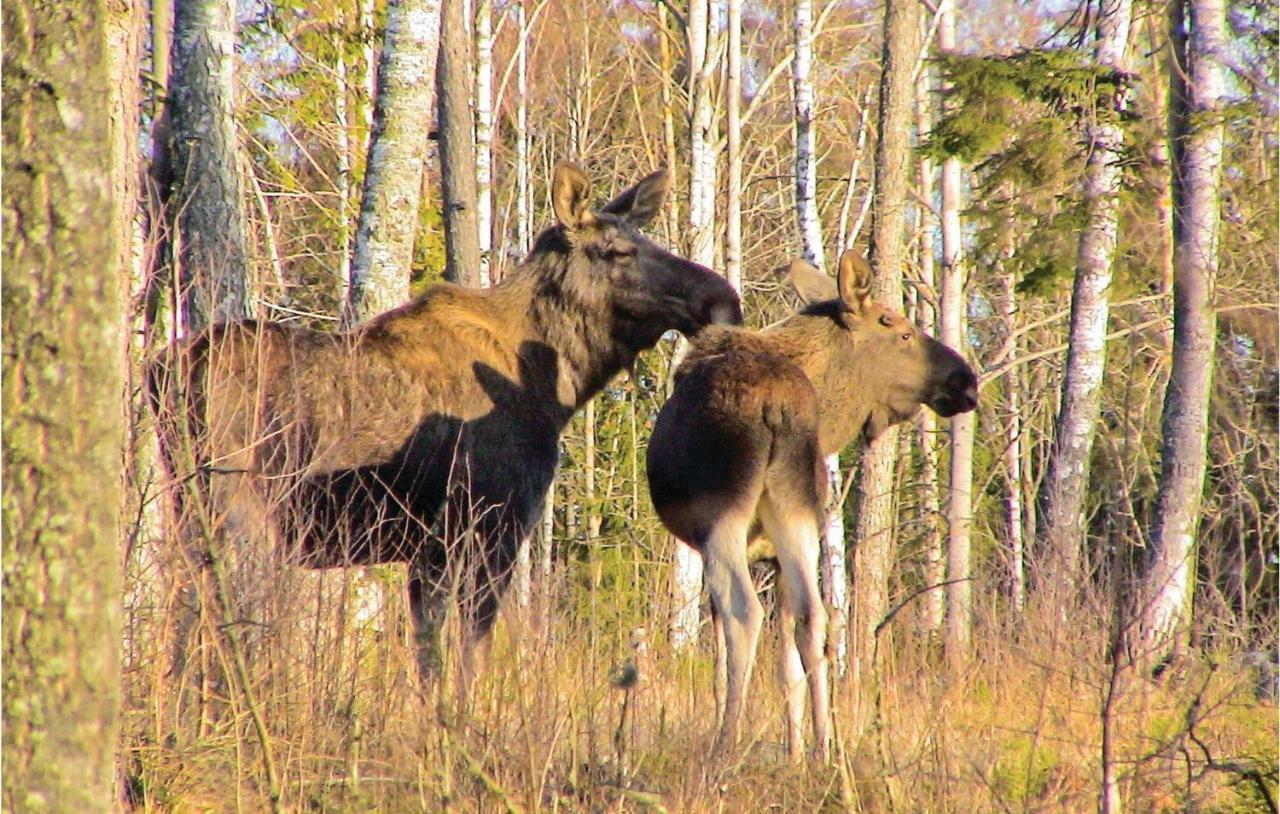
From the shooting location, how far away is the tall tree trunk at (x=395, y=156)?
31.0ft

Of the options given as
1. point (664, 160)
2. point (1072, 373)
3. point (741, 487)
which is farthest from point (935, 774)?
point (664, 160)

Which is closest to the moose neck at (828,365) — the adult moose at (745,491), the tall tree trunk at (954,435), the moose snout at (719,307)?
the moose snout at (719,307)

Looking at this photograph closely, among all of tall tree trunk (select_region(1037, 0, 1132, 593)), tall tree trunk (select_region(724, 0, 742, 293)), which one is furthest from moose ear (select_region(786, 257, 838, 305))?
tall tree trunk (select_region(724, 0, 742, 293))

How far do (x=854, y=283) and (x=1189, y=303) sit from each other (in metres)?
3.99

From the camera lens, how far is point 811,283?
8.16 meters

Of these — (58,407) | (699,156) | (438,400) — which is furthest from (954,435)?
(58,407)

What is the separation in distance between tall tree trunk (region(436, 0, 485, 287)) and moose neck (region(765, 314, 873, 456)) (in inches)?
264

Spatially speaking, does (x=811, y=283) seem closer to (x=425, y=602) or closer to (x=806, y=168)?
(x=425, y=602)

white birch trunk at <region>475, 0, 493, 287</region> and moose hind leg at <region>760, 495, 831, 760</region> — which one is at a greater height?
white birch trunk at <region>475, 0, 493, 287</region>

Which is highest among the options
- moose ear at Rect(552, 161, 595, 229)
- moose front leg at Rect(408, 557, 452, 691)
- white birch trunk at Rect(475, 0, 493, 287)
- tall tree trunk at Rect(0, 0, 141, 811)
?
white birch trunk at Rect(475, 0, 493, 287)

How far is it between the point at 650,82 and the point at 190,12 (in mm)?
21580

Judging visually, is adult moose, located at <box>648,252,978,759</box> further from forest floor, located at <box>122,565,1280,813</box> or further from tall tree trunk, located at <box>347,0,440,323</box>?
tall tree trunk, located at <box>347,0,440,323</box>

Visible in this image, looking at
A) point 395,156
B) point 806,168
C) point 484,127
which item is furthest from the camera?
point 484,127

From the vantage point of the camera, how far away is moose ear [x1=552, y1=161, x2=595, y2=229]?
8.16 m
